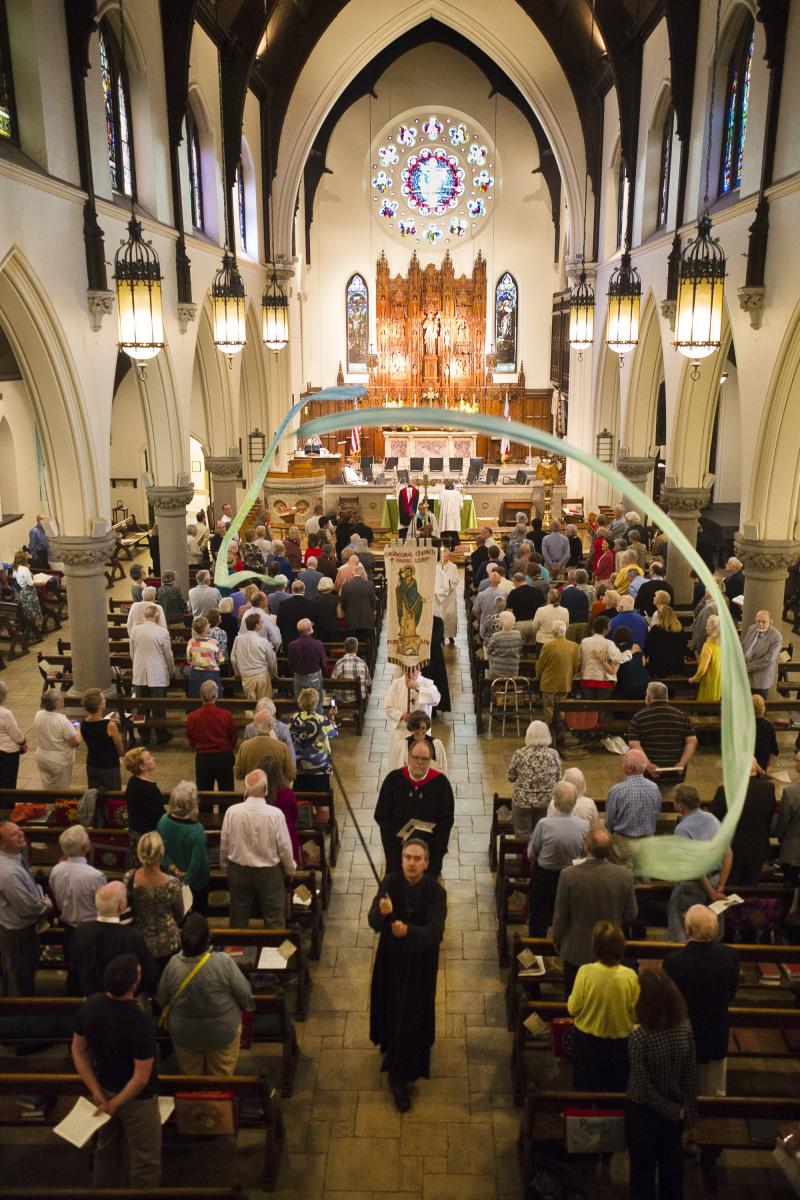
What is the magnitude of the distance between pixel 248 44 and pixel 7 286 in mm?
10672

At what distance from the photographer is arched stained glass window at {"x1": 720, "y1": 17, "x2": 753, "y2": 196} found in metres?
12.9

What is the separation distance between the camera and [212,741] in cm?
808

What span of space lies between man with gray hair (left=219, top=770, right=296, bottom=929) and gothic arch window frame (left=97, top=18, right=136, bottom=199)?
944cm

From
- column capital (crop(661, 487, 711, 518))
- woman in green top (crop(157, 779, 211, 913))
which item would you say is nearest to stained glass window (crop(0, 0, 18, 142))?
woman in green top (crop(157, 779, 211, 913))

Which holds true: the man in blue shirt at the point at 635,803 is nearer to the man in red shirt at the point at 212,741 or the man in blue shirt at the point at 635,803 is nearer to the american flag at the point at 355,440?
the man in red shirt at the point at 212,741

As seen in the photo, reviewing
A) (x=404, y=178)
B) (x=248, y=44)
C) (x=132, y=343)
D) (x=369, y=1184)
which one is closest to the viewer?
(x=369, y=1184)

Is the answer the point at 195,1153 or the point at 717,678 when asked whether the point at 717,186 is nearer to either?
the point at 717,678

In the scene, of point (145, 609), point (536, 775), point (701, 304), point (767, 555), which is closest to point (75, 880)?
point (536, 775)

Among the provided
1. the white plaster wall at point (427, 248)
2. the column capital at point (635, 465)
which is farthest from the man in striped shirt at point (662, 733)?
the white plaster wall at point (427, 248)

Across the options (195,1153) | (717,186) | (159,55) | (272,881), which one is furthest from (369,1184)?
(159,55)

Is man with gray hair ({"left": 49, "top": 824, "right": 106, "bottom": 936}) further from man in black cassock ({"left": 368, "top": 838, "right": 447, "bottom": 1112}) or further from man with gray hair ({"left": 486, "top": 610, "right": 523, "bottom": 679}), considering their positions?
man with gray hair ({"left": 486, "top": 610, "right": 523, "bottom": 679})

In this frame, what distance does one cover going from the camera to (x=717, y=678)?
9.84 metres

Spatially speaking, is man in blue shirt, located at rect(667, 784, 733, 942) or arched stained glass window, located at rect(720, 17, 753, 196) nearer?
A: man in blue shirt, located at rect(667, 784, 733, 942)

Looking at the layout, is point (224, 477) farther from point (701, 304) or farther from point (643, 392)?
point (701, 304)
